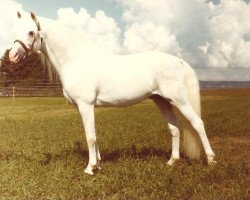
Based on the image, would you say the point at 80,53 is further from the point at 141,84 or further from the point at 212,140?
the point at 212,140

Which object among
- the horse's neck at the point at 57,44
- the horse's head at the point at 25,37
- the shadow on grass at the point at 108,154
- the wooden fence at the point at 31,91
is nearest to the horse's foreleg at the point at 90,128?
the horse's neck at the point at 57,44

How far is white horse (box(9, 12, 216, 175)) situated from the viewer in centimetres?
636

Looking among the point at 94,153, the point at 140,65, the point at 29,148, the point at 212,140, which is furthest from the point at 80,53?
the point at 212,140

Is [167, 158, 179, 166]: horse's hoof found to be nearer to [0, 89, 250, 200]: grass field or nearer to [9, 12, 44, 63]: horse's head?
[0, 89, 250, 200]: grass field

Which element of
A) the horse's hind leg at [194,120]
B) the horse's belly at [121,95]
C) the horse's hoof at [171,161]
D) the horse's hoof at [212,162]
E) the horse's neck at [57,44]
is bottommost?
the horse's hoof at [171,161]

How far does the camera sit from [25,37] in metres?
6.22

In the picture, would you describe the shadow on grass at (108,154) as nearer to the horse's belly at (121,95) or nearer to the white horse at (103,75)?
the white horse at (103,75)

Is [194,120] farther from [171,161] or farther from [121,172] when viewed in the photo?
[121,172]

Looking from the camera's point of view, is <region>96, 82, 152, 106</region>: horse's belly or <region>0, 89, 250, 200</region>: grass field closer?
<region>0, 89, 250, 200</region>: grass field

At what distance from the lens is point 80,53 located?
21.9 feet

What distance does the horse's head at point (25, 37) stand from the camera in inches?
242

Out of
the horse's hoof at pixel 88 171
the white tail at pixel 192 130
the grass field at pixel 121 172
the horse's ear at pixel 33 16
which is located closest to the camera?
the grass field at pixel 121 172

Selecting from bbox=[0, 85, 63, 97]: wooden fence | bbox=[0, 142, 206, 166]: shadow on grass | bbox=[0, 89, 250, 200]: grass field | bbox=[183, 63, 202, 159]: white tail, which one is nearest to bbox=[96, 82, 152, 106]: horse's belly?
bbox=[183, 63, 202, 159]: white tail

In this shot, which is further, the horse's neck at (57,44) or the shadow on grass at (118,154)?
the shadow on grass at (118,154)
